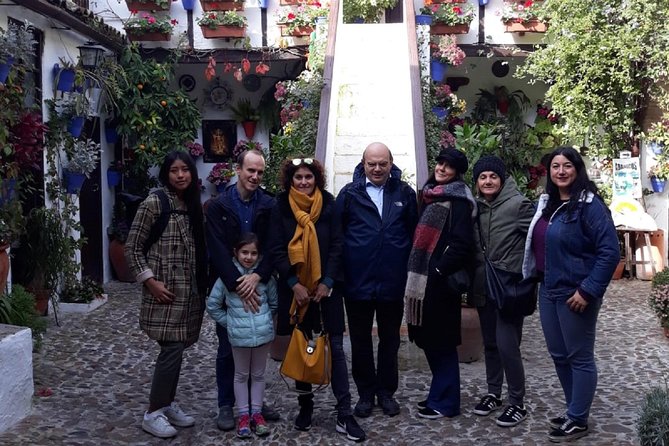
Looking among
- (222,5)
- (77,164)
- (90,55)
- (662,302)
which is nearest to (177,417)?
(77,164)

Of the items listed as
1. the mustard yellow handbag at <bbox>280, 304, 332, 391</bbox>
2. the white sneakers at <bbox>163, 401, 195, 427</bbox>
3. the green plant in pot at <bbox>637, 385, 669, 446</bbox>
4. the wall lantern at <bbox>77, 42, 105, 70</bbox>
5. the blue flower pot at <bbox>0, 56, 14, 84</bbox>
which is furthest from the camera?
the wall lantern at <bbox>77, 42, 105, 70</bbox>

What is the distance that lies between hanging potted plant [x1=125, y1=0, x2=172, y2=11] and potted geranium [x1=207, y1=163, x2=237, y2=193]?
253 centimetres

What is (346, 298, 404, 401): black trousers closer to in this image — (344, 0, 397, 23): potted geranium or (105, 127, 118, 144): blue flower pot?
(105, 127, 118, 144): blue flower pot

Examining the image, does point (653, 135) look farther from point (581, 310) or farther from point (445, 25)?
point (581, 310)

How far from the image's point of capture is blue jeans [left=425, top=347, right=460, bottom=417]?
184 inches

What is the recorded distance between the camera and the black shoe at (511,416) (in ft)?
15.0

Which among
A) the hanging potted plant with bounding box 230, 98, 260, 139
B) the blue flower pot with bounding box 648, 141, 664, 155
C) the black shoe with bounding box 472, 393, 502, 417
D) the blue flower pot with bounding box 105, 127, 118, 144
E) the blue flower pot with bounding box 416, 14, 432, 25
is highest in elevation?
the blue flower pot with bounding box 416, 14, 432, 25

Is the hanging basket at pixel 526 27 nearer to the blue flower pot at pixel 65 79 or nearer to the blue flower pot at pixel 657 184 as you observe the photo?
the blue flower pot at pixel 657 184

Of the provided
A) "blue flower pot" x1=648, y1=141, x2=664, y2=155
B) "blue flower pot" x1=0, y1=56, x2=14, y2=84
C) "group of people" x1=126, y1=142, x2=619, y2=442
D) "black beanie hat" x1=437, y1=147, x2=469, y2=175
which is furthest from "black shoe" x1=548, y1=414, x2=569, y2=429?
"blue flower pot" x1=648, y1=141, x2=664, y2=155

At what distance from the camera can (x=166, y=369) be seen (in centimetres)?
441

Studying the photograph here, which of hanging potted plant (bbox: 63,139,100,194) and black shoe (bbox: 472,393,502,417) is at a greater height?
hanging potted plant (bbox: 63,139,100,194)

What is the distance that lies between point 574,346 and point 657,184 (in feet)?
23.4

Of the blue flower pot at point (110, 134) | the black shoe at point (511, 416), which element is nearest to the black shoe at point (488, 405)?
the black shoe at point (511, 416)

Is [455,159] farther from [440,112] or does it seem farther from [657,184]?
[657,184]
